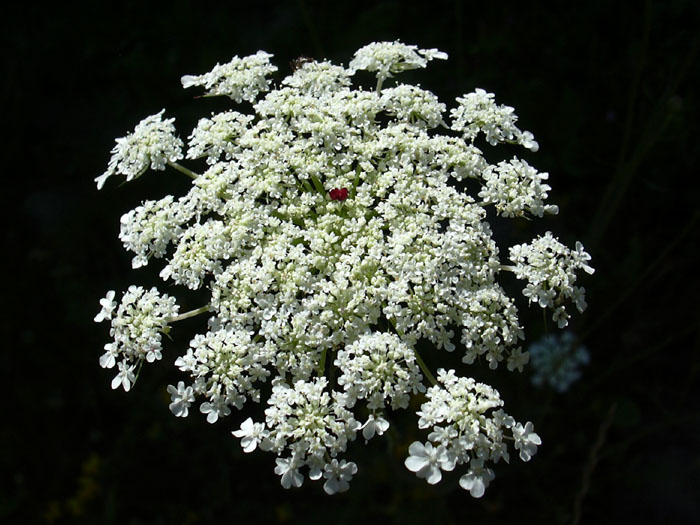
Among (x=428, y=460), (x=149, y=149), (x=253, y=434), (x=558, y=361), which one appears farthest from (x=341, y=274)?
(x=558, y=361)

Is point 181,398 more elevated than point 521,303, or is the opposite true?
point 181,398

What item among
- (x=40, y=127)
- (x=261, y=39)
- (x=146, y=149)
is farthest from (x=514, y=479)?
(x=40, y=127)

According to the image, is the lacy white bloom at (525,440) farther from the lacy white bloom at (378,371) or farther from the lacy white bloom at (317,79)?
the lacy white bloom at (317,79)

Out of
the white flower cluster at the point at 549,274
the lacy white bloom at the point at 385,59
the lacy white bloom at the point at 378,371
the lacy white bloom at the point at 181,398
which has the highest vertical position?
the lacy white bloom at the point at 385,59

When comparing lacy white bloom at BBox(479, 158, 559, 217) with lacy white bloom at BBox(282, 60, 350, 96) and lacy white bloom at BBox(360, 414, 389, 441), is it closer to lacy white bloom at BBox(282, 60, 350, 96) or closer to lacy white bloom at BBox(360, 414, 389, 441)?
lacy white bloom at BBox(282, 60, 350, 96)

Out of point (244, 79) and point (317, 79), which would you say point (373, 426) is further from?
point (244, 79)

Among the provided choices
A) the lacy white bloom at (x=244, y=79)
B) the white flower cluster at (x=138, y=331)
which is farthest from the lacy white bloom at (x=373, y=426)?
the lacy white bloom at (x=244, y=79)

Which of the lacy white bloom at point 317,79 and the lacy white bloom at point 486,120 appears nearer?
the lacy white bloom at point 486,120

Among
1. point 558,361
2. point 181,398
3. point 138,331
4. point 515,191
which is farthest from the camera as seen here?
point 558,361
